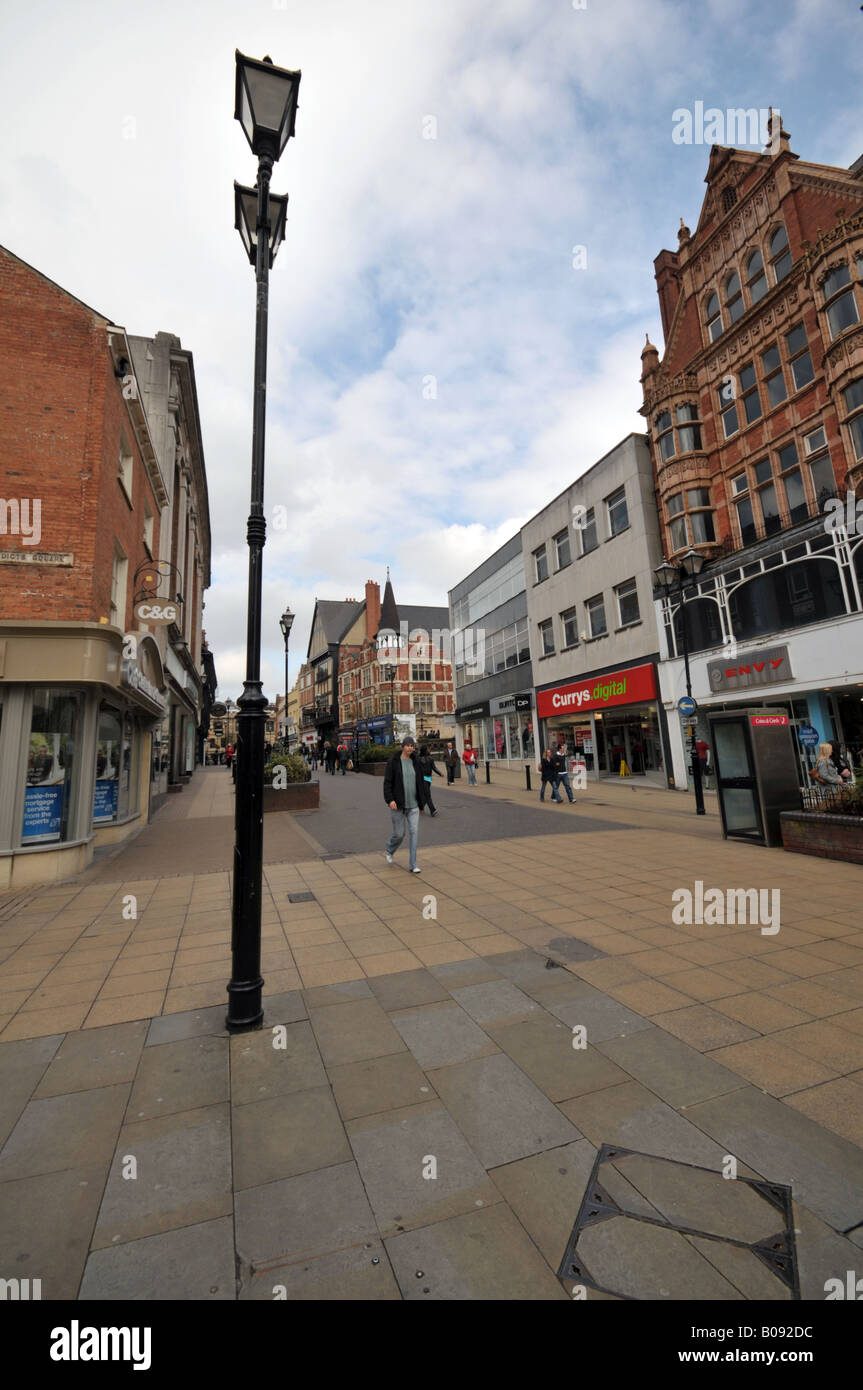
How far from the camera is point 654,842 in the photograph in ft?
35.6

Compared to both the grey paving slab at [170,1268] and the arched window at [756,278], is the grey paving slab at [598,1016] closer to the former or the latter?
the grey paving slab at [170,1268]

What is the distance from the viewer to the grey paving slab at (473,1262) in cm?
194

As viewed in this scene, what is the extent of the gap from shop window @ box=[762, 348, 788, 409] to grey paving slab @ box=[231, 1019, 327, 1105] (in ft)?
→ 76.8

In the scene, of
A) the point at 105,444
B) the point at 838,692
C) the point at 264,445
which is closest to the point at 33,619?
the point at 105,444

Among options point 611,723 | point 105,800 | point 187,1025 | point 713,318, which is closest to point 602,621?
point 611,723

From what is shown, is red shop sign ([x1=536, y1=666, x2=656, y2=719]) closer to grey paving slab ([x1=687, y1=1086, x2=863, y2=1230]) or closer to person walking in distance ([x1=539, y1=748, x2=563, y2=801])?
person walking in distance ([x1=539, y1=748, x2=563, y2=801])

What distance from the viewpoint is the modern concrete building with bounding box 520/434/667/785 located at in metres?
23.2

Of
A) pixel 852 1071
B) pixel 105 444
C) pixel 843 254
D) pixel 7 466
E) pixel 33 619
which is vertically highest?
pixel 843 254

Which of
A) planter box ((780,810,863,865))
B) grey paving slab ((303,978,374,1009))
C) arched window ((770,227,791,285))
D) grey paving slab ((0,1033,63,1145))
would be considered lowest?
grey paving slab ((303,978,374,1009))

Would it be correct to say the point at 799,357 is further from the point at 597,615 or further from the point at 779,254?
the point at 597,615

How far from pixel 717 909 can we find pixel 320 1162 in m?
5.26

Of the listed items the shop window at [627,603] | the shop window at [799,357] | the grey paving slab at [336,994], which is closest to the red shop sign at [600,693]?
the shop window at [627,603]

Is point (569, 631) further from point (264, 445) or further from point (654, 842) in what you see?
point (264, 445)

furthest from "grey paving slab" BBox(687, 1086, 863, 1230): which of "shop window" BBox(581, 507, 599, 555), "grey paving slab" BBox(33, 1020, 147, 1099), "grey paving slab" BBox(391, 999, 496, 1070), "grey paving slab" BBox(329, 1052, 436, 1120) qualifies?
"shop window" BBox(581, 507, 599, 555)
